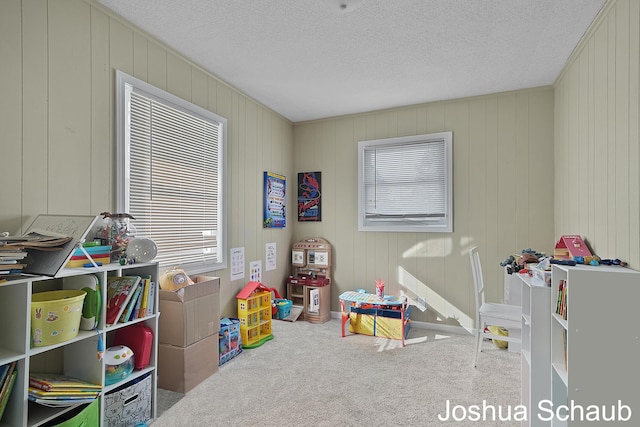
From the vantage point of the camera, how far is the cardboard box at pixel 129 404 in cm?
186

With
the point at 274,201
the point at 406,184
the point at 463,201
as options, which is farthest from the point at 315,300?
the point at 463,201

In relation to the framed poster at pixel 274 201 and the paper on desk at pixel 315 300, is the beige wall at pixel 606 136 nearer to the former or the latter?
the paper on desk at pixel 315 300

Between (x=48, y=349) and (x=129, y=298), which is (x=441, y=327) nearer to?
(x=129, y=298)

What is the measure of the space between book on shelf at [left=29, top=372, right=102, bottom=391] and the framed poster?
2363mm

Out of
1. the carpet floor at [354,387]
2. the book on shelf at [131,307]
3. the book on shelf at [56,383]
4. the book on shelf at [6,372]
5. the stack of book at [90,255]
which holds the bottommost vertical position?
the carpet floor at [354,387]

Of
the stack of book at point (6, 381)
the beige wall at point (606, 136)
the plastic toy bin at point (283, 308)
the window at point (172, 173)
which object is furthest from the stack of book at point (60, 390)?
the beige wall at point (606, 136)

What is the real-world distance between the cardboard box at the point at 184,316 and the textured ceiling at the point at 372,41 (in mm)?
1848

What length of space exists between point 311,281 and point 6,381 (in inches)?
115

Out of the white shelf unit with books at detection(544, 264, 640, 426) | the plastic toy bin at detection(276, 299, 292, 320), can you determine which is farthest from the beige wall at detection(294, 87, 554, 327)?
the white shelf unit with books at detection(544, 264, 640, 426)

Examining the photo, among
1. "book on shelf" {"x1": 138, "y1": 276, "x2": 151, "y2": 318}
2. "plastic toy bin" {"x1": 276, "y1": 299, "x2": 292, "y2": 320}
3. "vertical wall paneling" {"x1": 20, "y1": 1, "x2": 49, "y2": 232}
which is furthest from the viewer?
"plastic toy bin" {"x1": 276, "y1": 299, "x2": 292, "y2": 320}

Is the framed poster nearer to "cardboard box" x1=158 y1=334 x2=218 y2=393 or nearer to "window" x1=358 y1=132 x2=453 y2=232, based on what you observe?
"window" x1=358 y1=132 x2=453 y2=232

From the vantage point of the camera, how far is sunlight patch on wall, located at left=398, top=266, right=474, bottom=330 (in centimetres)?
367

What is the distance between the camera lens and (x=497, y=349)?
3137 millimetres

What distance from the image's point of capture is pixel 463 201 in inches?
145
